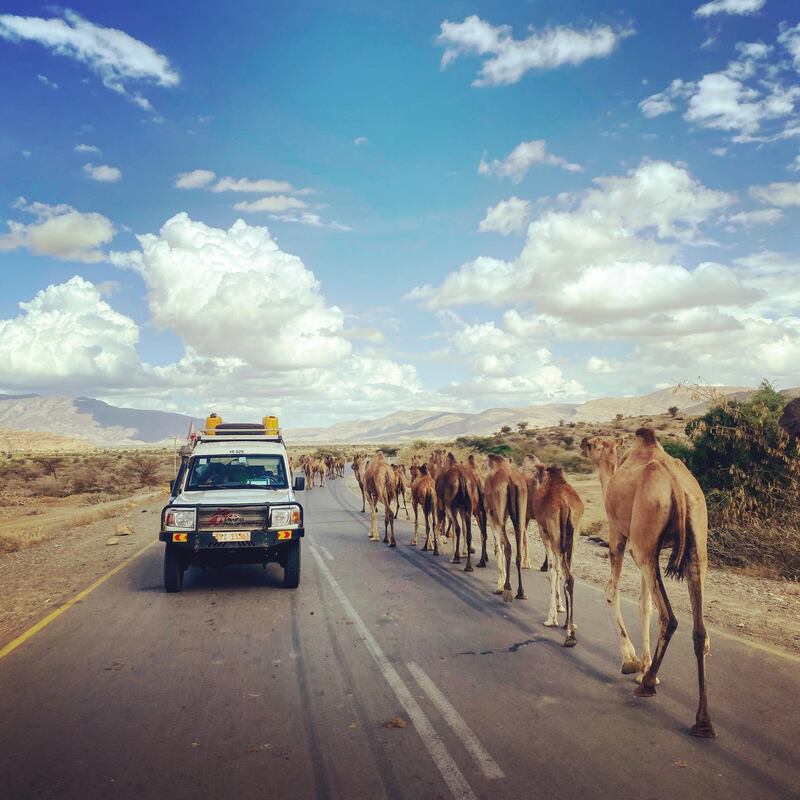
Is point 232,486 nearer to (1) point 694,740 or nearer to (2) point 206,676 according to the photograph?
(2) point 206,676

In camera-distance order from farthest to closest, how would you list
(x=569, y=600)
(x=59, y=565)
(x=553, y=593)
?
(x=59, y=565) → (x=553, y=593) → (x=569, y=600)

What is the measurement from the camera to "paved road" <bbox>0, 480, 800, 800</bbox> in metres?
4.11

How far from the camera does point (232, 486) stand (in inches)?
427

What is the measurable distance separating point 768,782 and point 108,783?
422 cm

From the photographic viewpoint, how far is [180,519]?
9.15 meters

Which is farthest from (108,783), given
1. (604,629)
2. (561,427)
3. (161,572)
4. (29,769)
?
(561,427)

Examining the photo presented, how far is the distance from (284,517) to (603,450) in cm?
463

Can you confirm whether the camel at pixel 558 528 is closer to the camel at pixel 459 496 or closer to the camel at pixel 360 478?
the camel at pixel 459 496

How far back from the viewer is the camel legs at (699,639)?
4707 mm

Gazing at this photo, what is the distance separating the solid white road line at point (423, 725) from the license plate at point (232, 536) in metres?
2.18

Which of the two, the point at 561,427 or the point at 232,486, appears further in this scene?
the point at 561,427

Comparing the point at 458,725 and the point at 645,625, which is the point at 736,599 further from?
the point at 458,725

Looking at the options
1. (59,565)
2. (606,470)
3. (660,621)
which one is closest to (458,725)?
(660,621)

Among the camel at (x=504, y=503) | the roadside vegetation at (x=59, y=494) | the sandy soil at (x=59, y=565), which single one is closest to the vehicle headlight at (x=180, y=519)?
the sandy soil at (x=59, y=565)
